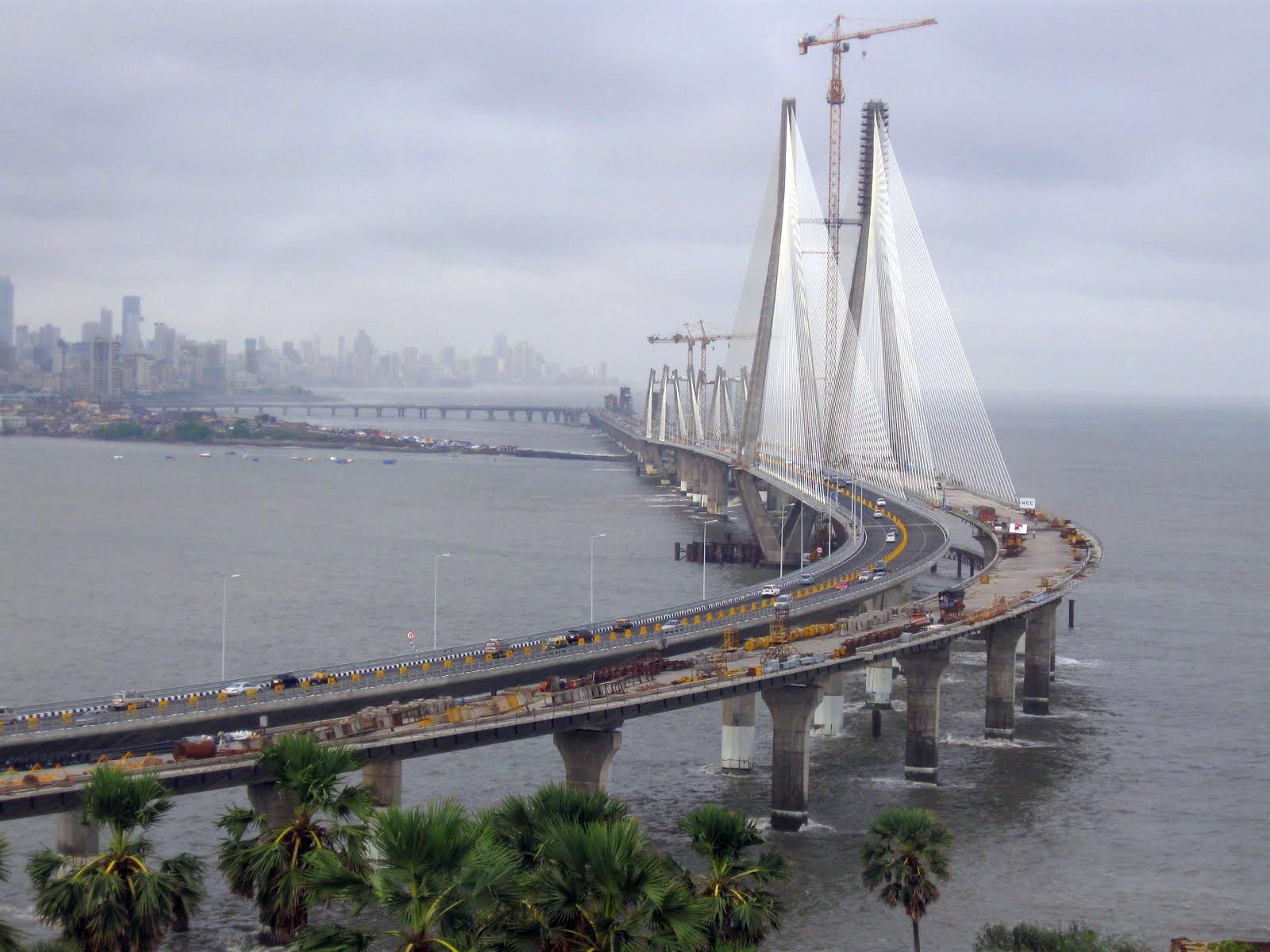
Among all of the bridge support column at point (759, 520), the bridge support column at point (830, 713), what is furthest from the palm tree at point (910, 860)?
the bridge support column at point (759, 520)

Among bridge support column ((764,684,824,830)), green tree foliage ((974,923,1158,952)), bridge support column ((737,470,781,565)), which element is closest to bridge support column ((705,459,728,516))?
bridge support column ((737,470,781,565))

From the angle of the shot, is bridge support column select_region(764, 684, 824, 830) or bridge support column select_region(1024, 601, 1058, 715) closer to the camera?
bridge support column select_region(764, 684, 824, 830)

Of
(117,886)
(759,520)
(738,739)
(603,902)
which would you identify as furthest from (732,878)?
(759,520)

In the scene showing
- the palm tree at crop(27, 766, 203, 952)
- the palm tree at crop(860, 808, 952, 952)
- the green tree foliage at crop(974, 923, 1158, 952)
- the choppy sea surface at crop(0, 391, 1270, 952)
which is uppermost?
the palm tree at crop(27, 766, 203, 952)

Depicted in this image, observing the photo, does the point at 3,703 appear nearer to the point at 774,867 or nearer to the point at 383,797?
the point at 383,797

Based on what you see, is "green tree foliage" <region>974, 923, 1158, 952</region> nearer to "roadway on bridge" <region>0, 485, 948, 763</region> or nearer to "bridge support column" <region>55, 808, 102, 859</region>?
"roadway on bridge" <region>0, 485, 948, 763</region>

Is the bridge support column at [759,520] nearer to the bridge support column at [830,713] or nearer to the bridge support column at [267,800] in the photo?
the bridge support column at [830,713]
